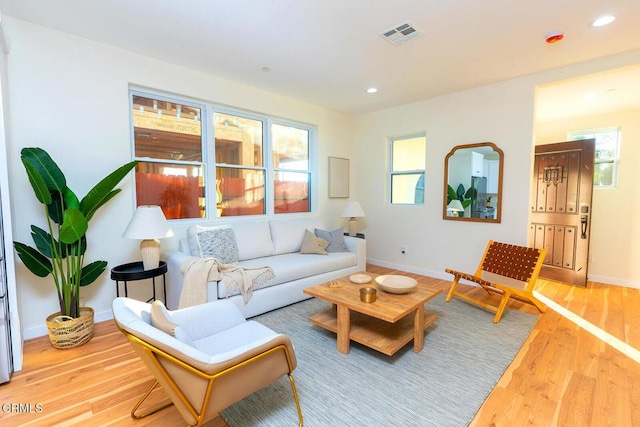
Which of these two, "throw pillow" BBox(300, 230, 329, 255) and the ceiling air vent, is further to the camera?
"throw pillow" BBox(300, 230, 329, 255)

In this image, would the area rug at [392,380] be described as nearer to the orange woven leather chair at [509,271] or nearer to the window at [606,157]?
the orange woven leather chair at [509,271]

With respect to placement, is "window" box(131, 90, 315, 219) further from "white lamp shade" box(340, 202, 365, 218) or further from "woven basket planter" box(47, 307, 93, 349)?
"woven basket planter" box(47, 307, 93, 349)

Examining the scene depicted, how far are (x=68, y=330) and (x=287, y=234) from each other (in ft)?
7.88

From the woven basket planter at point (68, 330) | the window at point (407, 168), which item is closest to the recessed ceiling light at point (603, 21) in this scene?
the window at point (407, 168)

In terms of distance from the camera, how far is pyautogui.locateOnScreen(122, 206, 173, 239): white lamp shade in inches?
101

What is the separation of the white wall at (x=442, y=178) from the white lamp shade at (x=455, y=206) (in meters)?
0.15

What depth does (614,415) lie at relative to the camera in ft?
5.50

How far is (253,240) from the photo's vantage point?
367 centimetres

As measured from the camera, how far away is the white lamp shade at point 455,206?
4.18 metres

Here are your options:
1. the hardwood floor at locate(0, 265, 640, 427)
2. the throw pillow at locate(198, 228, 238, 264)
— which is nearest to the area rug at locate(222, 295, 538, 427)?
the hardwood floor at locate(0, 265, 640, 427)

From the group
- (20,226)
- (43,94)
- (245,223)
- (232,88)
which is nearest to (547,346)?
(245,223)

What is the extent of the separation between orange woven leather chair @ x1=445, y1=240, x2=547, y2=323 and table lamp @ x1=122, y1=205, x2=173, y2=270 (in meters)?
3.10

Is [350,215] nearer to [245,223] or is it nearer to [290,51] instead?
[245,223]

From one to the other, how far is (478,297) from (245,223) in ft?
10.1
